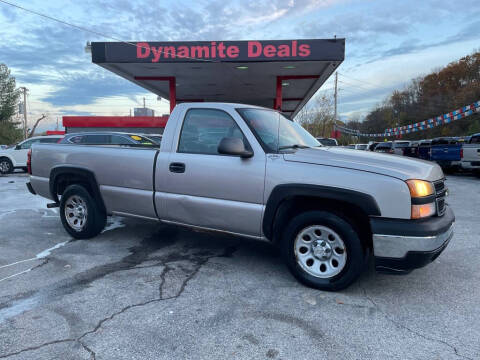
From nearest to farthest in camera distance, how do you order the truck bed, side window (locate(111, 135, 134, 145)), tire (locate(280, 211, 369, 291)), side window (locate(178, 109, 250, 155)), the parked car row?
tire (locate(280, 211, 369, 291)) → side window (locate(178, 109, 250, 155)) → the truck bed → side window (locate(111, 135, 134, 145)) → the parked car row

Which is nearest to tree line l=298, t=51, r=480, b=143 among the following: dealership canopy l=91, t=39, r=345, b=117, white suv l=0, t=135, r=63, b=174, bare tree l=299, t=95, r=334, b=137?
bare tree l=299, t=95, r=334, b=137

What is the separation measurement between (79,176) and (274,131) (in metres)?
2.99

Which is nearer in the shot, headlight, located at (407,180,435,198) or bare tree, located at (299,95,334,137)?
headlight, located at (407,180,435,198)

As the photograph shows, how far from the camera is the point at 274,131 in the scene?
4.14m

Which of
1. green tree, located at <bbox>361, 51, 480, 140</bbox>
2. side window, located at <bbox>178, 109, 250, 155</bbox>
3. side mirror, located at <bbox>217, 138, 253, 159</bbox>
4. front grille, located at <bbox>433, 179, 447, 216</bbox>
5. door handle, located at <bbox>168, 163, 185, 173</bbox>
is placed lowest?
front grille, located at <bbox>433, 179, 447, 216</bbox>

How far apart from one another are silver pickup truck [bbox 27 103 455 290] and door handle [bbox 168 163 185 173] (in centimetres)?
1

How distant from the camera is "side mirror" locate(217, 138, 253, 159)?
360 cm

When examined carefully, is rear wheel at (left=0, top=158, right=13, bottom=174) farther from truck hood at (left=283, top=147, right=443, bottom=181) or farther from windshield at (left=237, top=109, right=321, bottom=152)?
truck hood at (left=283, top=147, right=443, bottom=181)

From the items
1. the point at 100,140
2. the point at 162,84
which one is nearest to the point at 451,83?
the point at 162,84

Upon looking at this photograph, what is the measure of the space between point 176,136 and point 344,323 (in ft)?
9.11

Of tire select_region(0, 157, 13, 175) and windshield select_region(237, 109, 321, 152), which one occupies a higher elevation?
windshield select_region(237, 109, 321, 152)

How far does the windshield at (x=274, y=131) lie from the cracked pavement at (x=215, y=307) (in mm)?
1482

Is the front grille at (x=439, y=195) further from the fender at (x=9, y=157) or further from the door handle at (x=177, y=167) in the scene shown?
the fender at (x=9, y=157)

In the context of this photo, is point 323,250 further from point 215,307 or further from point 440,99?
point 440,99
